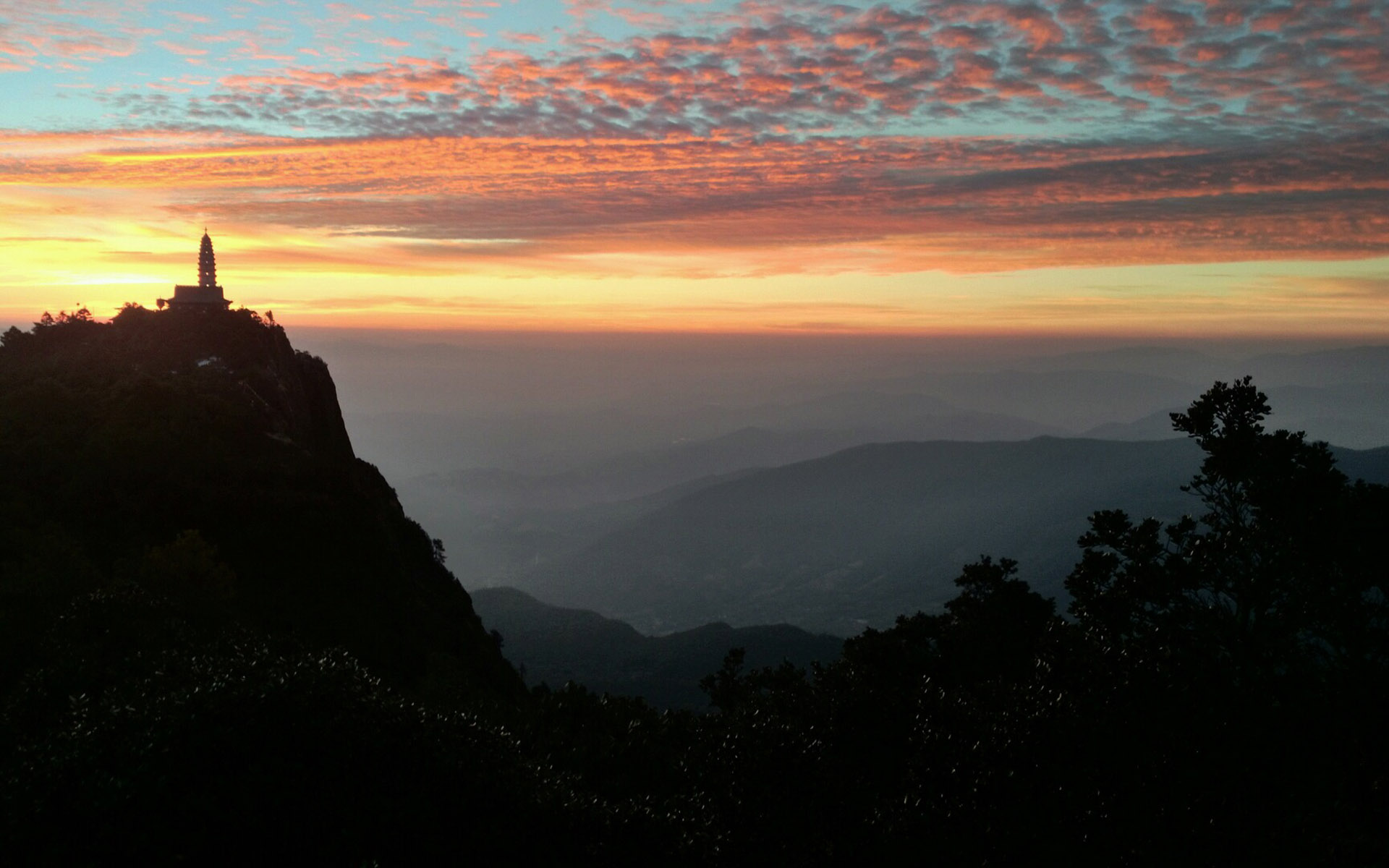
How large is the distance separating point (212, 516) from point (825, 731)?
37420 mm

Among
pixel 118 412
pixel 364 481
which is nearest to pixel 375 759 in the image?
pixel 118 412

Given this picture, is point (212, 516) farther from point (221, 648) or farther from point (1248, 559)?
point (1248, 559)

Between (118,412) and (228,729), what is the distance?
43.7 meters

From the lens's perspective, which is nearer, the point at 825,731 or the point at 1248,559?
the point at 1248,559

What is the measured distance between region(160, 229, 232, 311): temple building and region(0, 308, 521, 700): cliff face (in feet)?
50.3

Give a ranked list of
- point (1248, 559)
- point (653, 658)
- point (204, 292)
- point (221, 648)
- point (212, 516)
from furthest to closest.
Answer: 1. point (653, 658)
2. point (204, 292)
3. point (212, 516)
4. point (221, 648)
5. point (1248, 559)

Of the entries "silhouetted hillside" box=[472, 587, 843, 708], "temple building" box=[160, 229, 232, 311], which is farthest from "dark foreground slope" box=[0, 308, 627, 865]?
"silhouetted hillside" box=[472, 587, 843, 708]

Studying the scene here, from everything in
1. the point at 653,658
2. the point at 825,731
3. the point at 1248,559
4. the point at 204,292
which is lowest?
the point at 653,658

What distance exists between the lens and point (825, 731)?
79.0 ft

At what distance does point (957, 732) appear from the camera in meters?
21.7

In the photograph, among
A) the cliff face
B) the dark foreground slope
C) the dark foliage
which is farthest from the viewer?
the cliff face

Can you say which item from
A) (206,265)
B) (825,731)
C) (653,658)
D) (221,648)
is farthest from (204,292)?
(653,658)

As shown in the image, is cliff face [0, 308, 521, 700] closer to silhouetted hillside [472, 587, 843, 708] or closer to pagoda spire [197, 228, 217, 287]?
pagoda spire [197, 228, 217, 287]

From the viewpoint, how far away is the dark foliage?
16.4 metres
